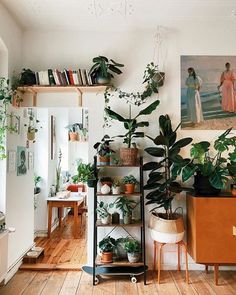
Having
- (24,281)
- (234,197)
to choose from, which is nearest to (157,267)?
(234,197)

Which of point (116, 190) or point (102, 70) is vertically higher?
point (102, 70)

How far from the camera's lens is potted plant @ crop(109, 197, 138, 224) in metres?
3.23

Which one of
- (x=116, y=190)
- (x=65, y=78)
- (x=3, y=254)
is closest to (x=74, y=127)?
(x=65, y=78)

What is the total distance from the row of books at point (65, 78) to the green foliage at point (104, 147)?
677 millimetres

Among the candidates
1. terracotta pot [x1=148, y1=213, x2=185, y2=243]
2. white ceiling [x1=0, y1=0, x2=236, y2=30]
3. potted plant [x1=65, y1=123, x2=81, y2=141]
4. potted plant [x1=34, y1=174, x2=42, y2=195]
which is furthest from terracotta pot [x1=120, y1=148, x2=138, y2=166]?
potted plant [x1=65, y1=123, x2=81, y2=141]

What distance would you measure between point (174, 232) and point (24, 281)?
168cm

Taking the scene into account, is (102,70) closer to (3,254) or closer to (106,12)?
(106,12)

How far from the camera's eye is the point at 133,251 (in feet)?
10.4

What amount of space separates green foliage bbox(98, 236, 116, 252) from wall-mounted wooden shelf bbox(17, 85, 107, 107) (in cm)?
163

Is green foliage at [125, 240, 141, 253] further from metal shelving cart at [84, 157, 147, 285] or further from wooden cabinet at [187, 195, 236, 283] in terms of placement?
wooden cabinet at [187, 195, 236, 283]

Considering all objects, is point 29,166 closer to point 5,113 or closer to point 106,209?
point 5,113

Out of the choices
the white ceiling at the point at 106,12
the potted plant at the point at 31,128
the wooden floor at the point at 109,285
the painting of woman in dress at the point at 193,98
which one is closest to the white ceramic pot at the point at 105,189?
the wooden floor at the point at 109,285

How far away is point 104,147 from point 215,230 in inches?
58.0

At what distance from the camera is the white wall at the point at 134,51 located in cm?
359
